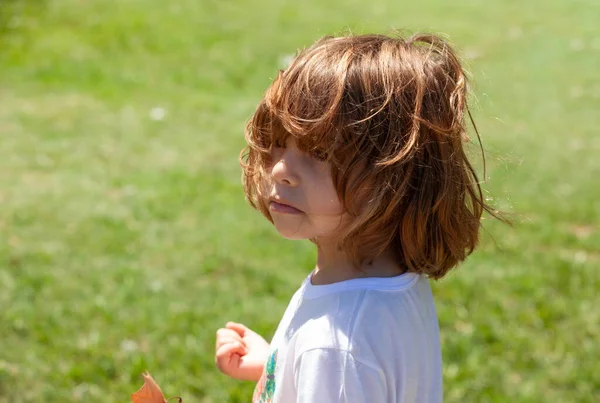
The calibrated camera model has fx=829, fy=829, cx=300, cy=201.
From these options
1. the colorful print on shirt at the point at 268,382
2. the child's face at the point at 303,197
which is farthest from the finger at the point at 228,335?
the child's face at the point at 303,197

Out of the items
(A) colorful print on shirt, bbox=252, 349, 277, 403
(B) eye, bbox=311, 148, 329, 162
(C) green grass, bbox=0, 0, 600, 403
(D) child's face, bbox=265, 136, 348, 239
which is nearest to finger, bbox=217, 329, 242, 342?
(A) colorful print on shirt, bbox=252, 349, 277, 403

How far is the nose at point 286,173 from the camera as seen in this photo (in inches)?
56.8

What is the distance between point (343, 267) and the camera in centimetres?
154

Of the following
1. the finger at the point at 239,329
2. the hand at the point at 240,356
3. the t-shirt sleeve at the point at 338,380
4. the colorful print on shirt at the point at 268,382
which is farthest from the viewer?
the finger at the point at 239,329

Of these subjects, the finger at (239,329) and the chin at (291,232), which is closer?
the chin at (291,232)

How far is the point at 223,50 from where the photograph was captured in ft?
30.1

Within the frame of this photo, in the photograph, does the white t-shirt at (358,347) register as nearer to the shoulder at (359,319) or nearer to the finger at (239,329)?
the shoulder at (359,319)

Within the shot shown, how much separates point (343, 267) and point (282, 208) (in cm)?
17

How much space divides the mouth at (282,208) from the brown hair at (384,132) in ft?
0.29

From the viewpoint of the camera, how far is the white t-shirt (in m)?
1.34

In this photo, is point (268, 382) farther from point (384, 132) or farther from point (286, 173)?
point (384, 132)

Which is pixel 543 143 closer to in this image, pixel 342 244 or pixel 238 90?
pixel 238 90

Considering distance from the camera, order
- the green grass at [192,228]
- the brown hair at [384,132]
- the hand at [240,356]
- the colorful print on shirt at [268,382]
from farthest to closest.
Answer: the green grass at [192,228]
the hand at [240,356]
the colorful print on shirt at [268,382]
the brown hair at [384,132]

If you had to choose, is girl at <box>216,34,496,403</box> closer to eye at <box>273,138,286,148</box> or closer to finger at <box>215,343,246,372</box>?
eye at <box>273,138,286,148</box>
